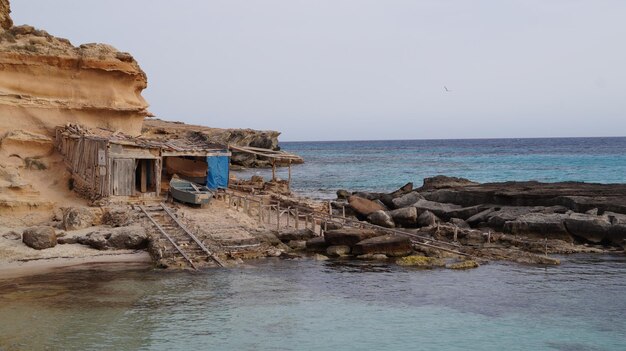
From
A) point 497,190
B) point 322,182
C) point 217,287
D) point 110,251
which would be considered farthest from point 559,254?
point 322,182

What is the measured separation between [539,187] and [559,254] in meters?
11.4

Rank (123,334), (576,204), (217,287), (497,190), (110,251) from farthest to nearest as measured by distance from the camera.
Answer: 1. (497,190)
2. (576,204)
3. (110,251)
4. (217,287)
5. (123,334)

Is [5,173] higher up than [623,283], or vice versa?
[5,173]

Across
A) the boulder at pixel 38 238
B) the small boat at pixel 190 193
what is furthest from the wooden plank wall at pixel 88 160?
the boulder at pixel 38 238

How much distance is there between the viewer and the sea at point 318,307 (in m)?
14.5

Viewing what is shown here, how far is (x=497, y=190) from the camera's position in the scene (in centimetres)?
3475

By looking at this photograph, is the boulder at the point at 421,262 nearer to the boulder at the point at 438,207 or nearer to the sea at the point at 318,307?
the sea at the point at 318,307

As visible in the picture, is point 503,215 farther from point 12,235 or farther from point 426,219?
point 12,235

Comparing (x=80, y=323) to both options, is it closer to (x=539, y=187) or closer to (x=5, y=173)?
(x=5, y=173)

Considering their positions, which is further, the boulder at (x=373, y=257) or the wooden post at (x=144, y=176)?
the wooden post at (x=144, y=176)

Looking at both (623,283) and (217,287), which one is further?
(623,283)

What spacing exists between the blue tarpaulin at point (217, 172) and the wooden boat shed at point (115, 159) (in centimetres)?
18

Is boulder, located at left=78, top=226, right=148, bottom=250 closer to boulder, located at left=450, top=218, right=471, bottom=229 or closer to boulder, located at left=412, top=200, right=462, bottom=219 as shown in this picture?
boulder, located at left=450, top=218, right=471, bottom=229

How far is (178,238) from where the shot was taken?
73.5 ft
